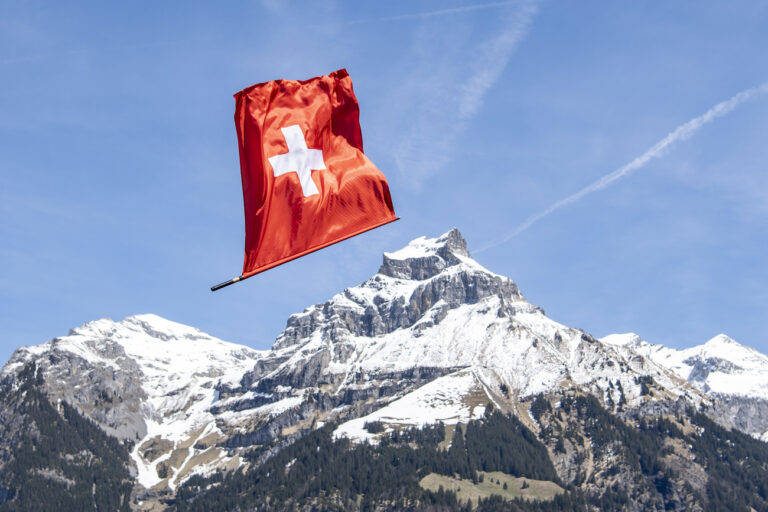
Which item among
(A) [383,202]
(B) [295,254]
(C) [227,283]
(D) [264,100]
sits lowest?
(C) [227,283]

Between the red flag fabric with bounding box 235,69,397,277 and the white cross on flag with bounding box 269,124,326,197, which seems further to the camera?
the white cross on flag with bounding box 269,124,326,197

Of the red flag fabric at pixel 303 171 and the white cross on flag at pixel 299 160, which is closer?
the red flag fabric at pixel 303 171

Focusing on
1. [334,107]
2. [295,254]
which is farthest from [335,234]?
[334,107]

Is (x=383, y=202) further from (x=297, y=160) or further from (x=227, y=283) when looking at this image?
(x=227, y=283)

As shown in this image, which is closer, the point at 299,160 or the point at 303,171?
the point at 303,171

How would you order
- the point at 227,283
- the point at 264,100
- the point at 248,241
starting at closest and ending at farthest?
the point at 227,283 < the point at 248,241 < the point at 264,100

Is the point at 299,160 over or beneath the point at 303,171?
over

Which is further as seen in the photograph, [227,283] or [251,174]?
[251,174]

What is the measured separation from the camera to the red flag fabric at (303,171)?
45.2m

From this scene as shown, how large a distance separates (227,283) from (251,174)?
8294 millimetres

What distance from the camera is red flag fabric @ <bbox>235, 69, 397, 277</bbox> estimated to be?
45.2 metres

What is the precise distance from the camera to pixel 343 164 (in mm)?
48875

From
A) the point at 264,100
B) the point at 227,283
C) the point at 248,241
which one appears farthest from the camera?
the point at 264,100

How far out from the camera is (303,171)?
4712 centimetres
